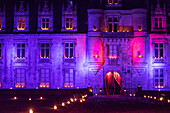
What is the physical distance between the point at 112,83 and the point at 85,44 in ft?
21.2

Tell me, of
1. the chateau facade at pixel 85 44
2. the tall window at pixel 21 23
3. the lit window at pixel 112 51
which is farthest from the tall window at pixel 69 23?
the lit window at pixel 112 51

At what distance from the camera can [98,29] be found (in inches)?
1547

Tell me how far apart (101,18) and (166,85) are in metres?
12.5

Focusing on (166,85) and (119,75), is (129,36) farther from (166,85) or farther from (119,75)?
(166,85)

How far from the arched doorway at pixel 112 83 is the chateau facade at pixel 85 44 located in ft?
0.45

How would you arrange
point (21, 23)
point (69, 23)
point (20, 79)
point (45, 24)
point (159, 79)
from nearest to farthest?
1. point (159, 79)
2. point (20, 79)
3. point (69, 23)
4. point (45, 24)
5. point (21, 23)

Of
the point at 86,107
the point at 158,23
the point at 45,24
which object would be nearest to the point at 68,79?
the point at 45,24

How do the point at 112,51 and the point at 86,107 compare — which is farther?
the point at 112,51

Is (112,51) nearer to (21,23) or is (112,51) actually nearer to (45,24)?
(45,24)

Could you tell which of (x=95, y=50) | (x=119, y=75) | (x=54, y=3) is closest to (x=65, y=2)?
(x=54, y=3)

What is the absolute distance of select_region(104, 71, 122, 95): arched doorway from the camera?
1556 inches

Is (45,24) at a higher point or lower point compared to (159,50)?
higher

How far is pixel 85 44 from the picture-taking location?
40.1m

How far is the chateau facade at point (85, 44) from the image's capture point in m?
38.9
